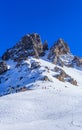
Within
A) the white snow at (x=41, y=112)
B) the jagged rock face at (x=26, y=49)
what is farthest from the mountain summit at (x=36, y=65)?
the white snow at (x=41, y=112)

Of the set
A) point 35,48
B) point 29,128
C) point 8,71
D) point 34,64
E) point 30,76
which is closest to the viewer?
point 29,128

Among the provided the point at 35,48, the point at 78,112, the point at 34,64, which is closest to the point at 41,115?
the point at 78,112

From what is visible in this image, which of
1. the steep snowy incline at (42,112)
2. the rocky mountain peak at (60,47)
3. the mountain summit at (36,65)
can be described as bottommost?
the steep snowy incline at (42,112)

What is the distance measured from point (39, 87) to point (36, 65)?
26.4 meters

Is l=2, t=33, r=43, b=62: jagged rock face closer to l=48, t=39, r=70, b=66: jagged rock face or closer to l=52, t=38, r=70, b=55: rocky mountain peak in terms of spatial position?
l=48, t=39, r=70, b=66: jagged rock face

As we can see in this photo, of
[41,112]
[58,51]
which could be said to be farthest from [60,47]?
[41,112]

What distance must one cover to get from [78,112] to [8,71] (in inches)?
2692

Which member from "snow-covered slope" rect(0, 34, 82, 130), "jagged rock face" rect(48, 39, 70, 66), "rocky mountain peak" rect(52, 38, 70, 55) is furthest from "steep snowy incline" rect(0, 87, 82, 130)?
"rocky mountain peak" rect(52, 38, 70, 55)

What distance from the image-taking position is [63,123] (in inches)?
984

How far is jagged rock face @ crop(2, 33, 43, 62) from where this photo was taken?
108 meters

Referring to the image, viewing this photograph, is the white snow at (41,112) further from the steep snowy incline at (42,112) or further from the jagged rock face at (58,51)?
the jagged rock face at (58,51)

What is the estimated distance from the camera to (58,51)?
11431 centimetres

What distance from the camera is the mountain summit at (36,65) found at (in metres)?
77.9

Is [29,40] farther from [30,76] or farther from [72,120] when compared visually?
[72,120]
